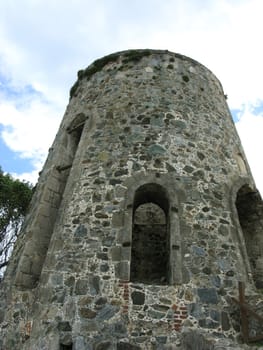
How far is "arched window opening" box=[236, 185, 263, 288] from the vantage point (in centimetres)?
896

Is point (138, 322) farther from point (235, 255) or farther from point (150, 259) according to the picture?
point (150, 259)

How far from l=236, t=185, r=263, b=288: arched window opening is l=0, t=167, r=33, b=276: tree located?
1075 cm

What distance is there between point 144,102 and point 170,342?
19.0 ft

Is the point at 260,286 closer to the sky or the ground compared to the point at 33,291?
closer to the sky

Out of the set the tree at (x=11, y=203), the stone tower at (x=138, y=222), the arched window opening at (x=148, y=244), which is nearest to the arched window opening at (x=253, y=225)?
the stone tower at (x=138, y=222)

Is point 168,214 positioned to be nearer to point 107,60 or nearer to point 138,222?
point 138,222

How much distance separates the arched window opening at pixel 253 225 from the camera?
896 centimetres

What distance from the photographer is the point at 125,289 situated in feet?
21.7

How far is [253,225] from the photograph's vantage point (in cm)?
939

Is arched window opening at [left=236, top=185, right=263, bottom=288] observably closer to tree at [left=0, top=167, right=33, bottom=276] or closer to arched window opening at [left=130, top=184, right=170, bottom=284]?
arched window opening at [left=130, top=184, right=170, bottom=284]

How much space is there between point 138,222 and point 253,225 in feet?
10.3

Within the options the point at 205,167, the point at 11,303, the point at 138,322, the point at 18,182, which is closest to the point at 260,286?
the point at 205,167

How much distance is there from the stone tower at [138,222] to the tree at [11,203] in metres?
7.38

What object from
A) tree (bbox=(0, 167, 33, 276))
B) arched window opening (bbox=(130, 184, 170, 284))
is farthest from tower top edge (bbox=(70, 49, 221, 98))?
tree (bbox=(0, 167, 33, 276))
